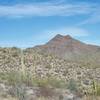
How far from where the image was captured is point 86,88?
30.9 meters

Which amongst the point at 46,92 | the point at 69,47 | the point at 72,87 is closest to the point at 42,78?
the point at 72,87

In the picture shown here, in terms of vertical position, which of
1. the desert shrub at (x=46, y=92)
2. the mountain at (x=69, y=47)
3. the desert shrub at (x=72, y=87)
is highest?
the mountain at (x=69, y=47)

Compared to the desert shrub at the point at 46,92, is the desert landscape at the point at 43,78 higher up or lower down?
higher up

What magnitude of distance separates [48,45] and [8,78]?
3667 inches

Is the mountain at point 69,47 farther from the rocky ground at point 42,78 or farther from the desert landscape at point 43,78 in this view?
the desert landscape at point 43,78

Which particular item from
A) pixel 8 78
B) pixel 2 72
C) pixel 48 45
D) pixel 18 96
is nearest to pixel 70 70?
pixel 2 72

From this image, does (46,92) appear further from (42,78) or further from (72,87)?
(42,78)

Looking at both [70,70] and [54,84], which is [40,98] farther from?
[70,70]

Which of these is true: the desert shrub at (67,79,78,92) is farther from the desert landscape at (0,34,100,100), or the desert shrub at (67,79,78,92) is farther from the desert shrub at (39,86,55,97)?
the desert shrub at (39,86,55,97)

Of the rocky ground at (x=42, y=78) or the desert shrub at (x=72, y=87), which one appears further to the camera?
the desert shrub at (x=72, y=87)

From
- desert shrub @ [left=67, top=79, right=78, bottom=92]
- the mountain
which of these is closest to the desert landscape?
desert shrub @ [left=67, top=79, right=78, bottom=92]

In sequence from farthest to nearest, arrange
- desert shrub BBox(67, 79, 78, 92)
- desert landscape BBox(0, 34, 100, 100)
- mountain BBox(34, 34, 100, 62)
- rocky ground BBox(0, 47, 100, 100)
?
mountain BBox(34, 34, 100, 62) < desert shrub BBox(67, 79, 78, 92) < rocky ground BBox(0, 47, 100, 100) < desert landscape BBox(0, 34, 100, 100)

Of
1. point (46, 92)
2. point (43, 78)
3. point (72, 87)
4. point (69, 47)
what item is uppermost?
point (69, 47)

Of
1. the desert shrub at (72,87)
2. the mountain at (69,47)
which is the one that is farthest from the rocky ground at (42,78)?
the mountain at (69,47)
